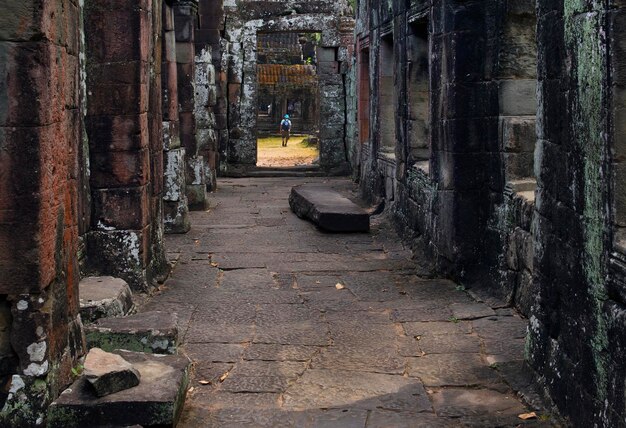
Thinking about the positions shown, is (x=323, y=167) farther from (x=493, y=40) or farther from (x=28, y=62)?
(x=28, y=62)

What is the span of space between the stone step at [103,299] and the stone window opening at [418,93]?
450 cm

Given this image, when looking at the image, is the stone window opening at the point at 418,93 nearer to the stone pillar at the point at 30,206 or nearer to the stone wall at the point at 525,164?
the stone wall at the point at 525,164

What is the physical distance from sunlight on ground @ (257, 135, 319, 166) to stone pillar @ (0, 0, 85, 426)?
18679 mm

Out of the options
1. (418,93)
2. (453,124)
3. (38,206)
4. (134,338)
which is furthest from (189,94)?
(38,206)

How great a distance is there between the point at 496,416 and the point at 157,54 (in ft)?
17.4

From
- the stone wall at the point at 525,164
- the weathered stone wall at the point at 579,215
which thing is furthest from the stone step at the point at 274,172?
the weathered stone wall at the point at 579,215

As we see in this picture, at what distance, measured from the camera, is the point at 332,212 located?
451 inches

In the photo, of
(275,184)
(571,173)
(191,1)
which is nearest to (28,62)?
(571,173)

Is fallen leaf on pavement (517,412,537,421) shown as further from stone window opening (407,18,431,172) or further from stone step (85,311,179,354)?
stone window opening (407,18,431,172)

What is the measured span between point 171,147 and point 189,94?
196cm

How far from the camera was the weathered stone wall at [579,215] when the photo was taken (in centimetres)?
414

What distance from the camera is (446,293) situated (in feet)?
26.0

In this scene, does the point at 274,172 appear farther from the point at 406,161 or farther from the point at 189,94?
the point at 406,161

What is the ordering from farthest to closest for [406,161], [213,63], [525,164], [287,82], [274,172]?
[287,82], [274,172], [213,63], [406,161], [525,164]
